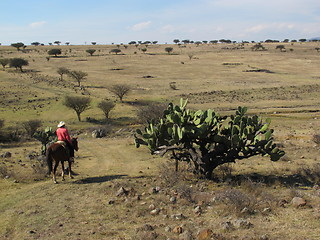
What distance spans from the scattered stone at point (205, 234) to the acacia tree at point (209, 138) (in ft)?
15.3

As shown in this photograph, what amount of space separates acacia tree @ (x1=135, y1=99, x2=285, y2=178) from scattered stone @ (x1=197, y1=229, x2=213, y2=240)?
465 cm

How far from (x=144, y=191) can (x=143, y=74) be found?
62.4 metres

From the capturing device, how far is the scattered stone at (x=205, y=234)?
22.6 feet

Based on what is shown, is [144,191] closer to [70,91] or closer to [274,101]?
[274,101]

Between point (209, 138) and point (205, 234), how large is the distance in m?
6.03

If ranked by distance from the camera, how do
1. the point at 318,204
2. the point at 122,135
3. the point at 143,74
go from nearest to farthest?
the point at 318,204 → the point at 122,135 → the point at 143,74

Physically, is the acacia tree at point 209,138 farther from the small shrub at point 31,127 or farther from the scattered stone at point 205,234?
the small shrub at point 31,127

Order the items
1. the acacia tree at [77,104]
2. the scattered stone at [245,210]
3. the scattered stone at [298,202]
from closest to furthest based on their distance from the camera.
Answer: the scattered stone at [245,210], the scattered stone at [298,202], the acacia tree at [77,104]

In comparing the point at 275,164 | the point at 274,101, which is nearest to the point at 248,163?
the point at 275,164

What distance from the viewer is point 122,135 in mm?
28500

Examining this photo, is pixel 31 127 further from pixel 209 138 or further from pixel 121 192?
pixel 209 138

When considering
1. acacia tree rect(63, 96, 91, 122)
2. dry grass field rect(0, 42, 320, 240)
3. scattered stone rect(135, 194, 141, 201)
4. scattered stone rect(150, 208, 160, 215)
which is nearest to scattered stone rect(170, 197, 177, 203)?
dry grass field rect(0, 42, 320, 240)

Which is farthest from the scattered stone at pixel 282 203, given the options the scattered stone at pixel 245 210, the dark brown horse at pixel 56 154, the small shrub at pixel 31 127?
the small shrub at pixel 31 127

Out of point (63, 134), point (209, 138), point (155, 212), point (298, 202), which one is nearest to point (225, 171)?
point (209, 138)
